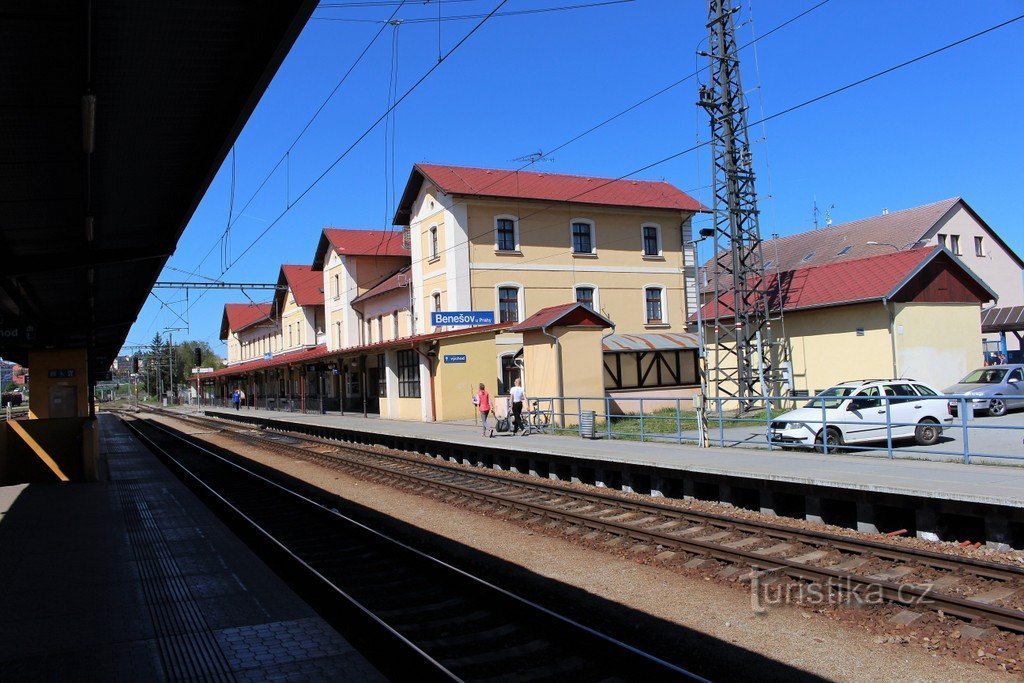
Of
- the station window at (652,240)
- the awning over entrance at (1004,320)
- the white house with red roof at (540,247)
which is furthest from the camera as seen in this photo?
the station window at (652,240)

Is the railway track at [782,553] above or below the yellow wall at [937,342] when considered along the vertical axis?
below

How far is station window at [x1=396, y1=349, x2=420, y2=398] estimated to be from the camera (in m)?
33.7

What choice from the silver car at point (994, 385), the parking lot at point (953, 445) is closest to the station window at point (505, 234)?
the parking lot at point (953, 445)

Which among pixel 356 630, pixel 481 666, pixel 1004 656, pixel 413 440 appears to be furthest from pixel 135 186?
pixel 413 440

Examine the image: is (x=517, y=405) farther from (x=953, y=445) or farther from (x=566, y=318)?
Answer: (x=953, y=445)

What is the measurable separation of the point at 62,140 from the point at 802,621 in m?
8.27

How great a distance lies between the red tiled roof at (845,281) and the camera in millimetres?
25844

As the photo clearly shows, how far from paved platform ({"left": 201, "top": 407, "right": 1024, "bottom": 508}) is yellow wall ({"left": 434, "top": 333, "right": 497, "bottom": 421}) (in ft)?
33.9

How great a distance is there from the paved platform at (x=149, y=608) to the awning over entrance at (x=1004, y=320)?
3403 cm

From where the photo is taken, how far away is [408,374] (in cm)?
3466

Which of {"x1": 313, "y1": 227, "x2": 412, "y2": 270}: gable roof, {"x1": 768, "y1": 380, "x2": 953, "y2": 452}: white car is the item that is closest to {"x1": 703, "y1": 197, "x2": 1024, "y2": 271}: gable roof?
{"x1": 313, "y1": 227, "x2": 412, "y2": 270}: gable roof

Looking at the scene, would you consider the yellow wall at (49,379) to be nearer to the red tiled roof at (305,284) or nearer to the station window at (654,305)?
the station window at (654,305)

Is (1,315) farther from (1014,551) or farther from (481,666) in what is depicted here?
(1014,551)

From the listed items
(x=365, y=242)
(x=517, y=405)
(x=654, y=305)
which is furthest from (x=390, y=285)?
(x=517, y=405)
